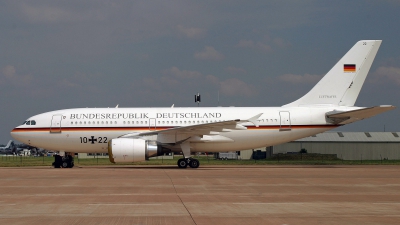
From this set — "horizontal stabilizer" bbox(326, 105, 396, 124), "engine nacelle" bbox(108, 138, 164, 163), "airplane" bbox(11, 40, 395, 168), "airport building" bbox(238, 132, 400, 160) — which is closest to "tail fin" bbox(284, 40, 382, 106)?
"airplane" bbox(11, 40, 395, 168)

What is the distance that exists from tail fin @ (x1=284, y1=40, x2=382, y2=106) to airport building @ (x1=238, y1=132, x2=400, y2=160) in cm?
2436

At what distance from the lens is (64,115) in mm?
31031

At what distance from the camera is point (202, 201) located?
1340 centimetres

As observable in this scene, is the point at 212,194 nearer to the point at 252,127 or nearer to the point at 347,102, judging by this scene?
the point at 252,127

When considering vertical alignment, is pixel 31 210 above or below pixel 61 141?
below

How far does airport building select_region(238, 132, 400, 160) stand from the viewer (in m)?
55.0

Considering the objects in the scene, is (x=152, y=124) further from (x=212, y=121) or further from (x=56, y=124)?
(x=56, y=124)

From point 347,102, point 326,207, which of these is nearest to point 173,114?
point 347,102

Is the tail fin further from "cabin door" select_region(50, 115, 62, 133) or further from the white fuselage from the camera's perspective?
"cabin door" select_region(50, 115, 62, 133)

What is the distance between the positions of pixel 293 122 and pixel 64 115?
12999 mm

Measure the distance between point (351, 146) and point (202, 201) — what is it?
148 feet

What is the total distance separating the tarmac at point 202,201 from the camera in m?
10.4

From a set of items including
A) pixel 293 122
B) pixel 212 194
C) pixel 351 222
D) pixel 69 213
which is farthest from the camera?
pixel 293 122

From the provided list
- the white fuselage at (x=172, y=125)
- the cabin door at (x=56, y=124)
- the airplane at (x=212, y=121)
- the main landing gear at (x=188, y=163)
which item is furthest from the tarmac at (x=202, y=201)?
the cabin door at (x=56, y=124)
